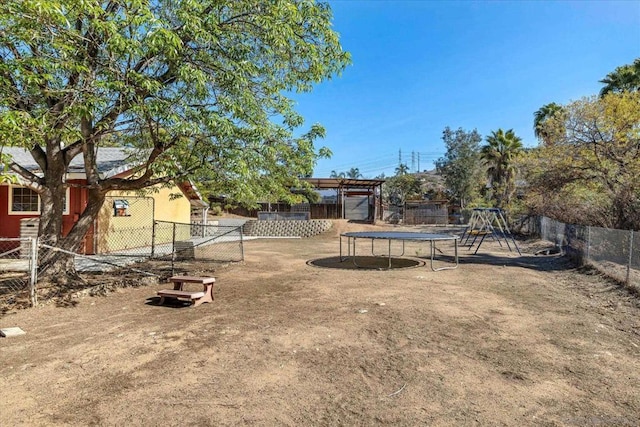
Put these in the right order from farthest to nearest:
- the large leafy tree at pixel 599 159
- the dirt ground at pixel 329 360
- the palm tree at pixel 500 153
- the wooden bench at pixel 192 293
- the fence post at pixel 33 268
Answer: the palm tree at pixel 500 153, the large leafy tree at pixel 599 159, the wooden bench at pixel 192 293, the fence post at pixel 33 268, the dirt ground at pixel 329 360

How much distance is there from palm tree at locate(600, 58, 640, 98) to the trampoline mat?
14.9m

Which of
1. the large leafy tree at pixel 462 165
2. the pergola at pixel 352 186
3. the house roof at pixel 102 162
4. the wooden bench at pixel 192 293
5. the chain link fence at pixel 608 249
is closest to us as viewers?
the wooden bench at pixel 192 293

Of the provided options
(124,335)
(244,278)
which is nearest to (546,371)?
(124,335)

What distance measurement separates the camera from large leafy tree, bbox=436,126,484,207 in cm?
4251

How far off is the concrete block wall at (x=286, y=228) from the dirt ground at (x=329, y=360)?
16710 millimetres

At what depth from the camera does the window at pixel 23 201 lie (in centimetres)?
1232

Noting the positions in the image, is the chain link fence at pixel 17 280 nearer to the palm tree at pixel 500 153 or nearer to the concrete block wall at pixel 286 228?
the concrete block wall at pixel 286 228

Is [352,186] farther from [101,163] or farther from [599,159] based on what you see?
[101,163]

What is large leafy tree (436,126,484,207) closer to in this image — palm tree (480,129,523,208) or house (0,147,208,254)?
palm tree (480,129,523,208)

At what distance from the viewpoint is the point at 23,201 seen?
12.4 m

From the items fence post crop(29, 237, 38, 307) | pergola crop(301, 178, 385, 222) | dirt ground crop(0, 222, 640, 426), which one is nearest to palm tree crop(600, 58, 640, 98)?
pergola crop(301, 178, 385, 222)

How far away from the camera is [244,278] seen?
9.40 m

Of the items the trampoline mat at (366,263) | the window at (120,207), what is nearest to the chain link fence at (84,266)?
the window at (120,207)

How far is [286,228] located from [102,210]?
12739 millimetres
